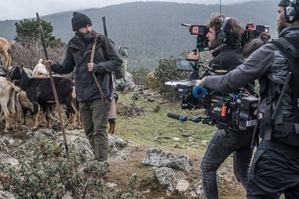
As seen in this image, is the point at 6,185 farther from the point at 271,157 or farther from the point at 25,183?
the point at 271,157

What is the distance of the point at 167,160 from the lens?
702 centimetres

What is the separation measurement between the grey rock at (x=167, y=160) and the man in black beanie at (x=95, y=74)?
840 millimetres

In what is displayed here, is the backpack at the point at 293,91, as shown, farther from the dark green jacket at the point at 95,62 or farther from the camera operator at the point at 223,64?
the dark green jacket at the point at 95,62

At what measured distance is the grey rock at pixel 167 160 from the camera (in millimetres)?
6949

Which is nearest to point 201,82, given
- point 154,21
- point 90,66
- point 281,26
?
point 281,26

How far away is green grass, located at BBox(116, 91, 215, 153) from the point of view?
12.7 metres

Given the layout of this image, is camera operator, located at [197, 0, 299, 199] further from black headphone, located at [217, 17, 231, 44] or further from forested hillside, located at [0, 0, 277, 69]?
forested hillside, located at [0, 0, 277, 69]

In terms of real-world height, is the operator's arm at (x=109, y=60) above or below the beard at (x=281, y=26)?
below

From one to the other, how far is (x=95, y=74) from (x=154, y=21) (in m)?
121

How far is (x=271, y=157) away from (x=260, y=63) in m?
0.65

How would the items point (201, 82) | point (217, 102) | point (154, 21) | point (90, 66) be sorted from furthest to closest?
1. point (154, 21)
2. point (90, 66)
3. point (217, 102)
4. point (201, 82)

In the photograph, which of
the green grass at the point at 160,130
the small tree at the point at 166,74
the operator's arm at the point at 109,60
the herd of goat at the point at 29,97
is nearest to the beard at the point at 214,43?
the operator's arm at the point at 109,60

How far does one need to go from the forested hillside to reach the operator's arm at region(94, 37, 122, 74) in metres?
77.1

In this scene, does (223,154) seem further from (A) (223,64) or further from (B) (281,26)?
(B) (281,26)
